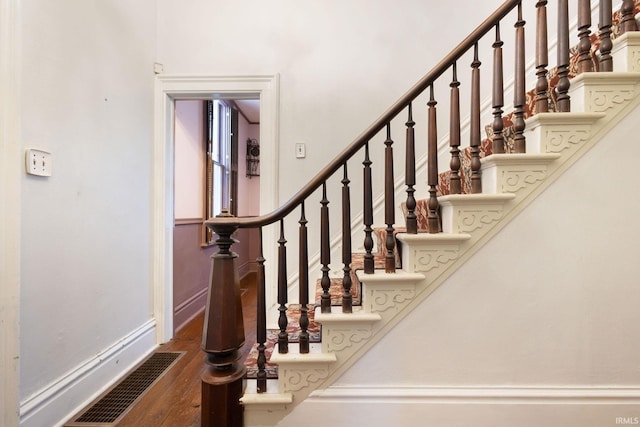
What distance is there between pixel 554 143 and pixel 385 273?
945 millimetres

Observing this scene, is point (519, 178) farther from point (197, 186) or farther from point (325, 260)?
point (197, 186)

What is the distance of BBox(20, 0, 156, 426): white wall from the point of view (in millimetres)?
1281

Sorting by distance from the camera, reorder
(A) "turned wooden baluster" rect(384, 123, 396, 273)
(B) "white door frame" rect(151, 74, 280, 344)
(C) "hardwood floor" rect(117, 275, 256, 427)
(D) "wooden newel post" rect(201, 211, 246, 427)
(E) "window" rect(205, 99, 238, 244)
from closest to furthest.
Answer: (D) "wooden newel post" rect(201, 211, 246, 427) → (A) "turned wooden baluster" rect(384, 123, 396, 273) → (C) "hardwood floor" rect(117, 275, 256, 427) → (B) "white door frame" rect(151, 74, 280, 344) → (E) "window" rect(205, 99, 238, 244)

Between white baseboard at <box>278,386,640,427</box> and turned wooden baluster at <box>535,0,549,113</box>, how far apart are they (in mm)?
1302

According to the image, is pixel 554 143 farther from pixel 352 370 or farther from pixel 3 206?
pixel 3 206

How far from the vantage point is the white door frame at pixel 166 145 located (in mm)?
2184

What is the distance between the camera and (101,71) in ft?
5.55

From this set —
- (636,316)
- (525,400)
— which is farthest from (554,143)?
(525,400)

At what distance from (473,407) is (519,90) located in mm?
1444

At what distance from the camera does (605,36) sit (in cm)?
125

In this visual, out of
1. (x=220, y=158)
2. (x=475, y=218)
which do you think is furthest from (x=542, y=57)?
(x=220, y=158)

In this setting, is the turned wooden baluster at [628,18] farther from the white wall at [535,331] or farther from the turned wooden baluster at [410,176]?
the turned wooden baluster at [410,176]

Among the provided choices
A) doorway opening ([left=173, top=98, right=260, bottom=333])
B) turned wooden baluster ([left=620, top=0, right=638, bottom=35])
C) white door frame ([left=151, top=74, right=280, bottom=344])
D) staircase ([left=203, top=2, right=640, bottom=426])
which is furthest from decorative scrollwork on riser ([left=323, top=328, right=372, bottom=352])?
turned wooden baluster ([left=620, top=0, right=638, bottom=35])

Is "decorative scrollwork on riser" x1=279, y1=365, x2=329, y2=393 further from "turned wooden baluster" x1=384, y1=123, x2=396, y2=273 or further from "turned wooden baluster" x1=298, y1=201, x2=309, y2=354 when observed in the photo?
"turned wooden baluster" x1=384, y1=123, x2=396, y2=273
